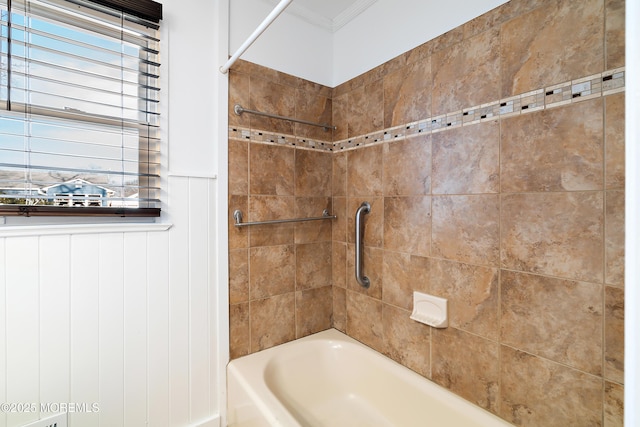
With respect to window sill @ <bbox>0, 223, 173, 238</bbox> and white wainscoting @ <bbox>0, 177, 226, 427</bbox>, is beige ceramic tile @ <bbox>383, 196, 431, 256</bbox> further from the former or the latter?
window sill @ <bbox>0, 223, 173, 238</bbox>

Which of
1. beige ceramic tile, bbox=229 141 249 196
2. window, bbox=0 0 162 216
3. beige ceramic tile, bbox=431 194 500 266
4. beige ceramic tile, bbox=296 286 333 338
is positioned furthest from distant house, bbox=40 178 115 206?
beige ceramic tile, bbox=431 194 500 266

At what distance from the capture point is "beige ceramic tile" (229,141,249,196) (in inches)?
59.6

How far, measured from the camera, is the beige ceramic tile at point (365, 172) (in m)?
1.64

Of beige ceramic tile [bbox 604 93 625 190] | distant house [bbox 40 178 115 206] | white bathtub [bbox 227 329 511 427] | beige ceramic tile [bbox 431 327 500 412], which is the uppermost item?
beige ceramic tile [bbox 604 93 625 190]

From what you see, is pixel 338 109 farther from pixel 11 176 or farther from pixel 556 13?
pixel 11 176

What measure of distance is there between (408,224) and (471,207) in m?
0.33

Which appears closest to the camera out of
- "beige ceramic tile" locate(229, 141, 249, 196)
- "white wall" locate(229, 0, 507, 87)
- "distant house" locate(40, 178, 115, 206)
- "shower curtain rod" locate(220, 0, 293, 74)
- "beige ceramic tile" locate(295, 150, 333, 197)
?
"shower curtain rod" locate(220, 0, 293, 74)

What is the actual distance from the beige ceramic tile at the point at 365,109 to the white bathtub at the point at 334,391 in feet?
4.31

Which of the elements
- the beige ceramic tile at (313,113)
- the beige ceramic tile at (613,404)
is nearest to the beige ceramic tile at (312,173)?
the beige ceramic tile at (313,113)

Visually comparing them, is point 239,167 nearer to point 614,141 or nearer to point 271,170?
point 271,170

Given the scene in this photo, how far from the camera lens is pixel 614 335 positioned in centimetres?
87

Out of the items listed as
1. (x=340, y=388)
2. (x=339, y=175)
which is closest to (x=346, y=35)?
(x=339, y=175)

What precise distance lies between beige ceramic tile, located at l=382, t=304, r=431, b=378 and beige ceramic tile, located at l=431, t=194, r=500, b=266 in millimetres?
400

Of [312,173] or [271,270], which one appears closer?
[271,270]
